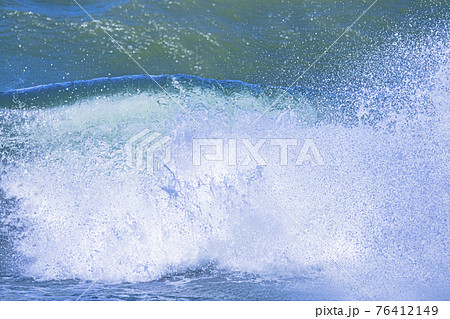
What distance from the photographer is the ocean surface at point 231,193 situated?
9.20ft

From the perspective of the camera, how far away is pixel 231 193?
3.12 meters

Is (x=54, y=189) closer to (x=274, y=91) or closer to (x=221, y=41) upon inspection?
(x=274, y=91)

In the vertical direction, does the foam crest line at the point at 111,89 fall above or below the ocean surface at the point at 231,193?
above

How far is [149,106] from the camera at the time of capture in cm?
350

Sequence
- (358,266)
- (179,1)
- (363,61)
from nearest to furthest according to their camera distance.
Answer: (358,266) → (363,61) → (179,1)

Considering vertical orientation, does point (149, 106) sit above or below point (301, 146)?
above

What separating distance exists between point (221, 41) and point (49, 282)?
2544mm

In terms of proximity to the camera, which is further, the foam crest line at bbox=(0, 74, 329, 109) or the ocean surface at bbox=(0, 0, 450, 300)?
the foam crest line at bbox=(0, 74, 329, 109)

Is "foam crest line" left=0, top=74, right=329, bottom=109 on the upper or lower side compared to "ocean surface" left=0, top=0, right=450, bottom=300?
upper

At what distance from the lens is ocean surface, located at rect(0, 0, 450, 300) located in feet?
9.20

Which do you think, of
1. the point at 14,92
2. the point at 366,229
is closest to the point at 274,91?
the point at 366,229

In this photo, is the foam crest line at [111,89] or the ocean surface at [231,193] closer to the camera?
the ocean surface at [231,193]

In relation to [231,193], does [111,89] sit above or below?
above

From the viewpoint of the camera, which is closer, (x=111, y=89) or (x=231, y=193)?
(x=231, y=193)
